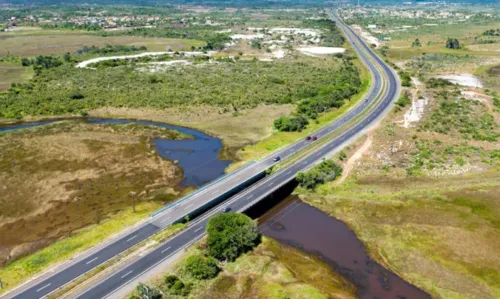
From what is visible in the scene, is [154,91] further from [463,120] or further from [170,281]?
[170,281]

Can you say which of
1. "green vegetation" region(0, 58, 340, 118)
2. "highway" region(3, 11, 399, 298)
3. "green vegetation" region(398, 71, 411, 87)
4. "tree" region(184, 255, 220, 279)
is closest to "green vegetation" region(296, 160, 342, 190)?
"highway" region(3, 11, 399, 298)

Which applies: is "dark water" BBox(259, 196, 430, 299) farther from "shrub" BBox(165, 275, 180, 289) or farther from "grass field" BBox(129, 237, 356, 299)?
"shrub" BBox(165, 275, 180, 289)

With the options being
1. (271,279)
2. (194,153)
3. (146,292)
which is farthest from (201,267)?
(194,153)

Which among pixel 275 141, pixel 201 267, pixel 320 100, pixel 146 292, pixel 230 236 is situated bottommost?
pixel 275 141

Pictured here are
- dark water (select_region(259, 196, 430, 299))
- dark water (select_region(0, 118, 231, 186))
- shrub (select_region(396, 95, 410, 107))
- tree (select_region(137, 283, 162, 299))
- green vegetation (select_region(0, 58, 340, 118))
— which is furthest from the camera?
green vegetation (select_region(0, 58, 340, 118))

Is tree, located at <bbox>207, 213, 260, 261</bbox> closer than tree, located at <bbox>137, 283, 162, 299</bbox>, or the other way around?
tree, located at <bbox>137, 283, 162, 299</bbox>

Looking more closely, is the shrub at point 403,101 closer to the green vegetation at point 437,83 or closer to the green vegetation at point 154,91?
the green vegetation at point 154,91

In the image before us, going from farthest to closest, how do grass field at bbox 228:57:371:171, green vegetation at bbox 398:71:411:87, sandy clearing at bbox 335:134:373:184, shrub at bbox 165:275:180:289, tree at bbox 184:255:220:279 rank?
green vegetation at bbox 398:71:411:87 < grass field at bbox 228:57:371:171 < sandy clearing at bbox 335:134:373:184 < tree at bbox 184:255:220:279 < shrub at bbox 165:275:180:289

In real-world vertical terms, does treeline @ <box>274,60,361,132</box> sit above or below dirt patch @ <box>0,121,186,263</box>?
above
